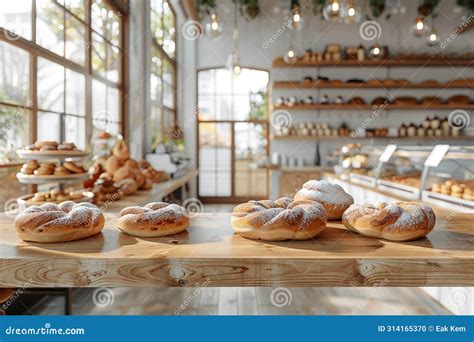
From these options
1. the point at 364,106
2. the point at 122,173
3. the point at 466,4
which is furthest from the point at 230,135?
the point at 122,173

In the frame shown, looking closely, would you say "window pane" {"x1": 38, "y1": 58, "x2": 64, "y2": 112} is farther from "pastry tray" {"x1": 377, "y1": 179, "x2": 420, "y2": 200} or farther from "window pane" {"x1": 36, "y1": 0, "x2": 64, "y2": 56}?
"pastry tray" {"x1": 377, "y1": 179, "x2": 420, "y2": 200}

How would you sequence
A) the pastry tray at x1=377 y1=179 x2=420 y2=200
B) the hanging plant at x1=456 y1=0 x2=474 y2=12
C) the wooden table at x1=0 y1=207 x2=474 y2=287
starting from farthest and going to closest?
the hanging plant at x1=456 y1=0 x2=474 y2=12 → the pastry tray at x1=377 y1=179 x2=420 y2=200 → the wooden table at x1=0 y1=207 x2=474 y2=287

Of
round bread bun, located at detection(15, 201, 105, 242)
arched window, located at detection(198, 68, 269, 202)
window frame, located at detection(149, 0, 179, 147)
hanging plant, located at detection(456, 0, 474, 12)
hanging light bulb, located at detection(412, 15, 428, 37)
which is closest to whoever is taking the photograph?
round bread bun, located at detection(15, 201, 105, 242)

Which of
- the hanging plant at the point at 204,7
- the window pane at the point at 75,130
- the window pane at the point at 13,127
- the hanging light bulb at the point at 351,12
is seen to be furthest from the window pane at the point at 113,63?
the hanging plant at the point at 204,7

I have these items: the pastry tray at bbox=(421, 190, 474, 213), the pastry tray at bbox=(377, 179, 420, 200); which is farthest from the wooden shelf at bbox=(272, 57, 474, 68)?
the pastry tray at bbox=(421, 190, 474, 213)

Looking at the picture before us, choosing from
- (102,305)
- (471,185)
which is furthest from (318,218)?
(102,305)

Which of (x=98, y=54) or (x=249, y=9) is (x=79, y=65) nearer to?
(x=98, y=54)

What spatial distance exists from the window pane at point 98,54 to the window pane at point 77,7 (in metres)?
0.31

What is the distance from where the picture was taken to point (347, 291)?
357 cm

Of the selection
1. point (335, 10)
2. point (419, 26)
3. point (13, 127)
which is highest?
point (419, 26)

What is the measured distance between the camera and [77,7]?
4.19 metres

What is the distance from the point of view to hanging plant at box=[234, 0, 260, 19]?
27.4 ft

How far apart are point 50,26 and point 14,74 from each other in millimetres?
720

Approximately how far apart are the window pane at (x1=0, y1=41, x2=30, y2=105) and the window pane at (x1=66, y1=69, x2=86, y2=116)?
77 cm
